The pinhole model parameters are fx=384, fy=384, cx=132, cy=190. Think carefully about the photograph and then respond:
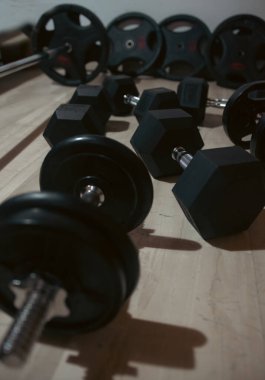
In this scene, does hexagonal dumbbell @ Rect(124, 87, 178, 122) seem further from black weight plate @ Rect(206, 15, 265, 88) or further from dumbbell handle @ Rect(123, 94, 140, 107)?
black weight plate @ Rect(206, 15, 265, 88)

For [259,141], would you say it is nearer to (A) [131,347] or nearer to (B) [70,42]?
(A) [131,347]

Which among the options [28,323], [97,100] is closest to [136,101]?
[97,100]

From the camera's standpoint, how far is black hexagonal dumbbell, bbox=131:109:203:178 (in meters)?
1.00

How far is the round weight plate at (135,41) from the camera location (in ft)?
6.92

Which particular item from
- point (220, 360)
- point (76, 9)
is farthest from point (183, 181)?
point (76, 9)

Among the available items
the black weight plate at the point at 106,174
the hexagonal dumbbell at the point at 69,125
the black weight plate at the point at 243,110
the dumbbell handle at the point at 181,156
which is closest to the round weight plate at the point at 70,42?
the hexagonal dumbbell at the point at 69,125

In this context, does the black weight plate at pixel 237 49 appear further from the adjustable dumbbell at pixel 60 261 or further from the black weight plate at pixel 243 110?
the adjustable dumbbell at pixel 60 261

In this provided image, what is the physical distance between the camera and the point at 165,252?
765mm

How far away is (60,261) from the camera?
48 cm

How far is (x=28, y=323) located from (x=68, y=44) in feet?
5.69

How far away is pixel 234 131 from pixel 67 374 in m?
0.87

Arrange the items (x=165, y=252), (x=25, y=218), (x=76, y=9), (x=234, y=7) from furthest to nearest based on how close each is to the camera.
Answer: (x=234, y=7) < (x=76, y=9) < (x=165, y=252) < (x=25, y=218)

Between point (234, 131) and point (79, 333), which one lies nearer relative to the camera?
point (79, 333)

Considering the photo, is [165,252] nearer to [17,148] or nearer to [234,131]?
[234,131]
